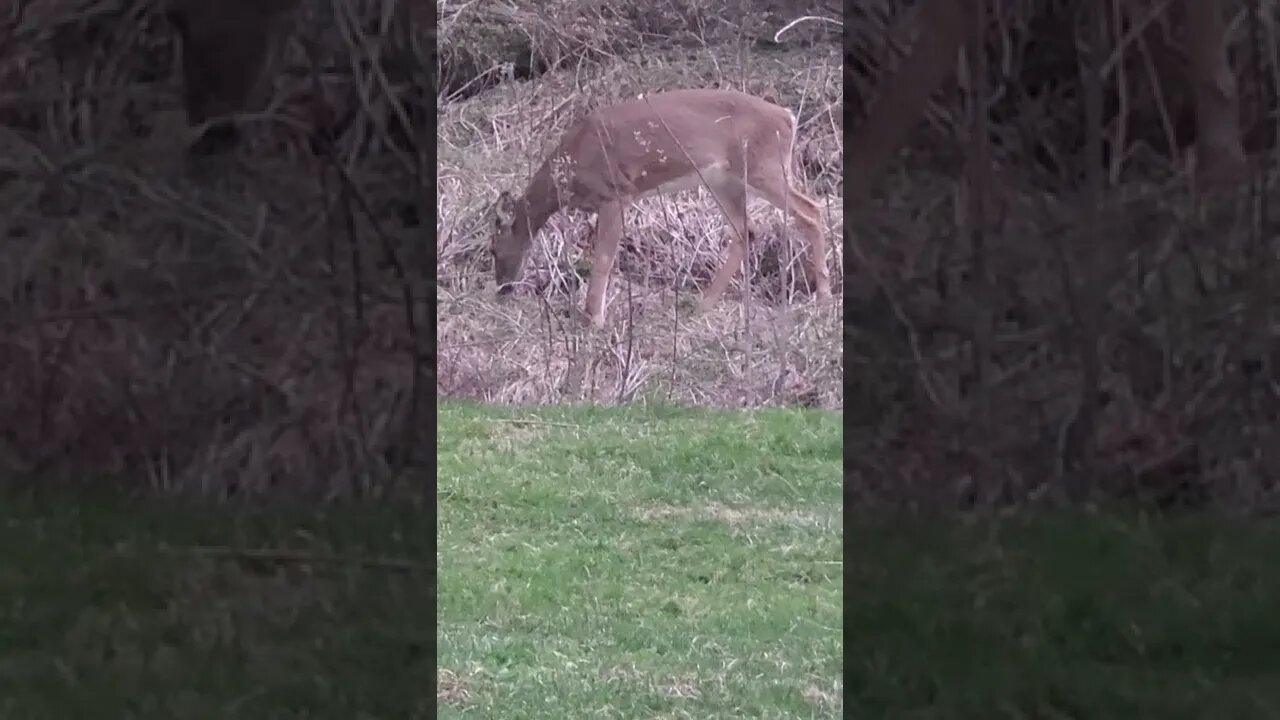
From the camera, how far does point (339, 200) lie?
1.29m

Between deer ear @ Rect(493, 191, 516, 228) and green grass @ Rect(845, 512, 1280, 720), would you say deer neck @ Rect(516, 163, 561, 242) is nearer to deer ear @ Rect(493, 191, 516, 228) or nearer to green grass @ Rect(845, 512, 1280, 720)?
deer ear @ Rect(493, 191, 516, 228)

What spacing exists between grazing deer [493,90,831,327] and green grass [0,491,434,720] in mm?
4797

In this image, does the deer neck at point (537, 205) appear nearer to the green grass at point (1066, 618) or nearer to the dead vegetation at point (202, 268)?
the dead vegetation at point (202, 268)

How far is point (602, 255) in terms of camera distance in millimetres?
6125

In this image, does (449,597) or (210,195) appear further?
(449,597)

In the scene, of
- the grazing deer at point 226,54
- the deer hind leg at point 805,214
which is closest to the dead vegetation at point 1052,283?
the grazing deer at point 226,54

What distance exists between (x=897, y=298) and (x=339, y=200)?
48 cm

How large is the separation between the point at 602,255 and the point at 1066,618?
4.96m

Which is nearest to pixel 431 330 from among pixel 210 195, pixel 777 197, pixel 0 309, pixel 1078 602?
pixel 210 195

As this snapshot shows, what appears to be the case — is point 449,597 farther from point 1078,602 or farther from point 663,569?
point 1078,602

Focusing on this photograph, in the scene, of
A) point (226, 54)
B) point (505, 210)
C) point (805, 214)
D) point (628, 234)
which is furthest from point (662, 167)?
point (226, 54)

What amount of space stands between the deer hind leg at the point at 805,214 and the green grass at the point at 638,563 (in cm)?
113

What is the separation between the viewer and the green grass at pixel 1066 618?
1215 millimetres

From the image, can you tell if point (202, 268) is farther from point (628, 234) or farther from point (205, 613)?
point (628, 234)
